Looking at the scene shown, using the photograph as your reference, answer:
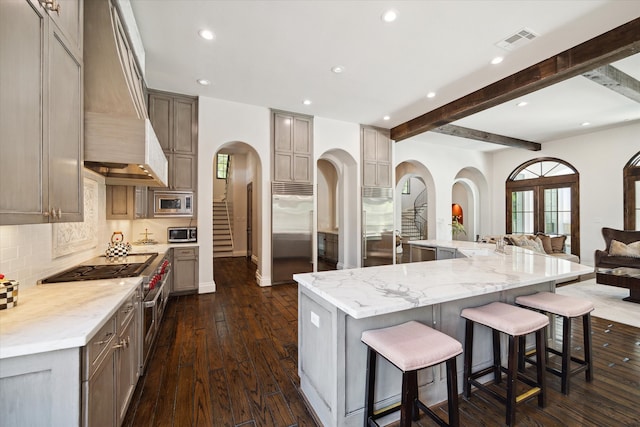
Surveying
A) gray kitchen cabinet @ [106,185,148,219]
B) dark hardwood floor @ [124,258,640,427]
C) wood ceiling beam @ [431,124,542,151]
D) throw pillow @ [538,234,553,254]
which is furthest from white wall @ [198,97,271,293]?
throw pillow @ [538,234,553,254]

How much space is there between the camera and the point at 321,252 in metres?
8.16

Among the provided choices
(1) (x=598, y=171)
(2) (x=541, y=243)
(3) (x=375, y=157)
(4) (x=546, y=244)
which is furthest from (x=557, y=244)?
(3) (x=375, y=157)

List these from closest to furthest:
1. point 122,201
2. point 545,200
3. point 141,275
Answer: point 141,275 → point 122,201 → point 545,200

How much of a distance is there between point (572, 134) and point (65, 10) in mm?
9308

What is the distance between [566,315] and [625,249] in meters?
5.13

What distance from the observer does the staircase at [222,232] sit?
8.41 m

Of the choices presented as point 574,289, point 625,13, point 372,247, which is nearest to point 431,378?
point 625,13

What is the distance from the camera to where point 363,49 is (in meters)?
3.29

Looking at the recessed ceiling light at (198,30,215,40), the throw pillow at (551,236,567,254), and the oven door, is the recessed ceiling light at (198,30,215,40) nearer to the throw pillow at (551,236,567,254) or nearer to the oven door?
the oven door

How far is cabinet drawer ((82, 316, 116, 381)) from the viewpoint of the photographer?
1.18 m

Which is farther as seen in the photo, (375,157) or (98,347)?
(375,157)

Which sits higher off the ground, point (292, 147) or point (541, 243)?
point (292, 147)

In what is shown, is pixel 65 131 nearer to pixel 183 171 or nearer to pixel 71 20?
pixel 71 20

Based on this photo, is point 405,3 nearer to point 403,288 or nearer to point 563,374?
point 403,288
